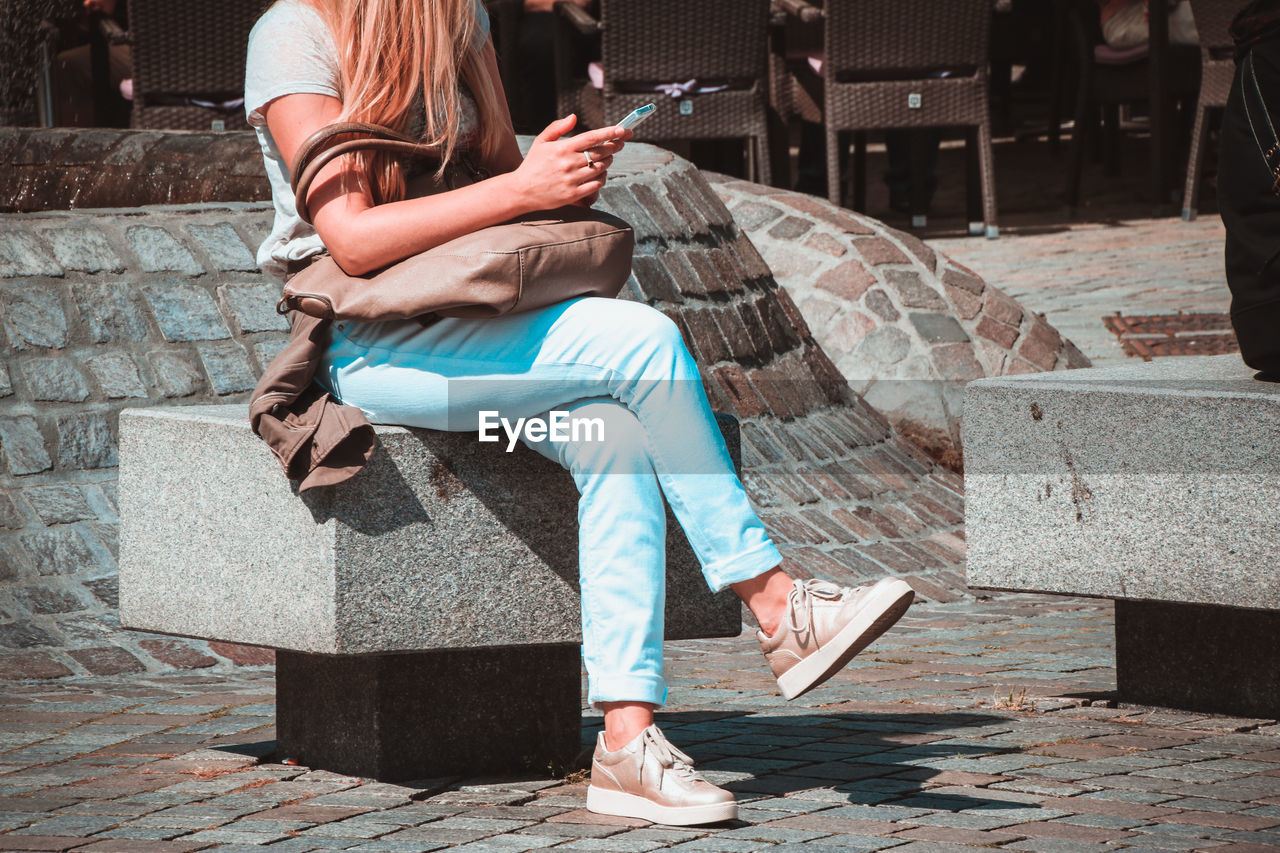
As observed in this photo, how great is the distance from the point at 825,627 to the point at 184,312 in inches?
112

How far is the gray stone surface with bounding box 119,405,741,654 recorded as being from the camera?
9.46 ft

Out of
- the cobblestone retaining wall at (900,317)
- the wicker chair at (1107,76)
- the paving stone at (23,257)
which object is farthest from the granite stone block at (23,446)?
the wicker chair at (1107,76)

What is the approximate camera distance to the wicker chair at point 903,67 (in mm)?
9219

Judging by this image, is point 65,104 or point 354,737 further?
point 65,104

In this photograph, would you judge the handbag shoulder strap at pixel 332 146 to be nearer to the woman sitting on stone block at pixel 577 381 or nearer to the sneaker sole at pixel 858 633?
the woman sitting on stone block at pixel 577 381

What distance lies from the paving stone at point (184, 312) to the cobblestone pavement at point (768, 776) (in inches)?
47.4

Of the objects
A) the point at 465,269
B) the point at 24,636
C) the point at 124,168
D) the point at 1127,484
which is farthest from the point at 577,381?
the point at 124,168

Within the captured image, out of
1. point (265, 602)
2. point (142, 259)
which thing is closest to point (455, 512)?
point (265, 602)

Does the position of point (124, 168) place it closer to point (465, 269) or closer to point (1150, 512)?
point (465, 269)

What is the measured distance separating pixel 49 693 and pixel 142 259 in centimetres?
158

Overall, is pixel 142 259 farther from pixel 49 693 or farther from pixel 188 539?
pixel 188 539

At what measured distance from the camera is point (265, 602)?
301 cm

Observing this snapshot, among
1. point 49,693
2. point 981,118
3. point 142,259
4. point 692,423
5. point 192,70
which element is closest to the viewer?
point 692,423

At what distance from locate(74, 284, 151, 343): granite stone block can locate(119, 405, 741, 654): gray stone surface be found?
176cm
